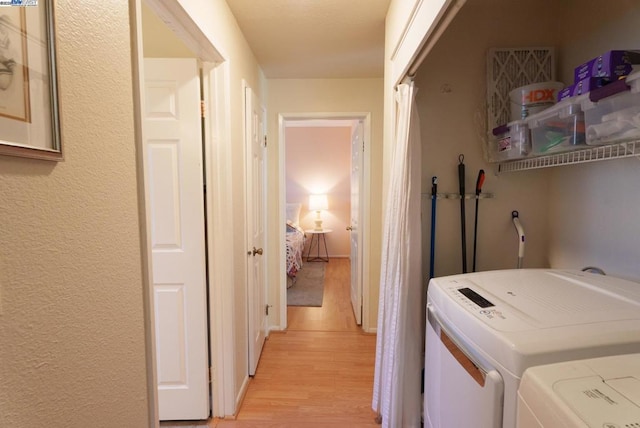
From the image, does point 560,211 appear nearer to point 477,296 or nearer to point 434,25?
point 477,296

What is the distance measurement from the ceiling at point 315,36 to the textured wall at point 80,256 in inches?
46.4

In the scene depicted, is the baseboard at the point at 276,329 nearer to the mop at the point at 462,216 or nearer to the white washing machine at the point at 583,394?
the mop at the point at 462,216

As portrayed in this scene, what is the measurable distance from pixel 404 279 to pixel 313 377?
1206 mm

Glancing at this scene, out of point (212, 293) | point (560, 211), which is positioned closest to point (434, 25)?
point (560, 211)

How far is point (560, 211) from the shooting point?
158cm

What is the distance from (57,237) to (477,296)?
119cm

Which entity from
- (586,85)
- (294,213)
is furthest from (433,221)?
(294,213)

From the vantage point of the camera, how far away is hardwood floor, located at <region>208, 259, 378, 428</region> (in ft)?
5.92

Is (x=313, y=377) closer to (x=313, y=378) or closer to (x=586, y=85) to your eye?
(x=313, y=378)

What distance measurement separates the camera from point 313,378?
7.12 feet

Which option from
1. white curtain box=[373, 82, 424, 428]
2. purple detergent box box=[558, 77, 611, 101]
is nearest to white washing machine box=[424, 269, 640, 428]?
white curtain box=[373, 82, 424, 428]

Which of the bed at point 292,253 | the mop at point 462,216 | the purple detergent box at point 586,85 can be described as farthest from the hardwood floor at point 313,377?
the purple detergent box at point 586,85

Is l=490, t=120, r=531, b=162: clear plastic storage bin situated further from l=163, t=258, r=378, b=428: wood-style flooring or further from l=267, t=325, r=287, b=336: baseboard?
l=267, t=325, r=287, b=336: baseboard

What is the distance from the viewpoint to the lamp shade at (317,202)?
5.76 meters
